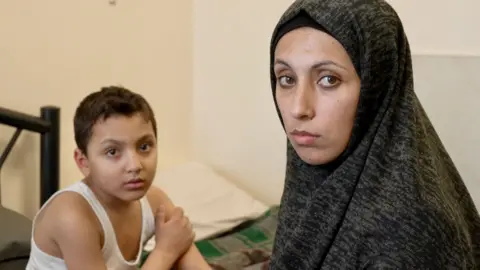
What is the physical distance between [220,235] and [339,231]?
1.03m

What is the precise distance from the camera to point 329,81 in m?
0.90

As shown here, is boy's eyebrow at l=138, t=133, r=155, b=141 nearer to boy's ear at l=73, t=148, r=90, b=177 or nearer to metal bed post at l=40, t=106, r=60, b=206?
boy's ear at l=73, t=148, r=90, b=177

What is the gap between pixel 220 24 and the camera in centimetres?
228

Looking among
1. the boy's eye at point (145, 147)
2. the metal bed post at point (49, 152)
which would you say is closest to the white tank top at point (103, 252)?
the boy's eye at point (145, 147)

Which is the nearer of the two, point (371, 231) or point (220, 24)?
point (371, 231)

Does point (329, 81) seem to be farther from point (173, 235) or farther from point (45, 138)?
point (45, 138)

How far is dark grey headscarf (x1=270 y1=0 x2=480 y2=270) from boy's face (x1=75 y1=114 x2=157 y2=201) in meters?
0.37

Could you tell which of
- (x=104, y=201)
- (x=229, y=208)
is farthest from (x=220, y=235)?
(x=104, y=201)

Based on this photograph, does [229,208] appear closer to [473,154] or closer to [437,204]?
[473,154]

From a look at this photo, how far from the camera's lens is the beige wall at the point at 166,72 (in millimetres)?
2002

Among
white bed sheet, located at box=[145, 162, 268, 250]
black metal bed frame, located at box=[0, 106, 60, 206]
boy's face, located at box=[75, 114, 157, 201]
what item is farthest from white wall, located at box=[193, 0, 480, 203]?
boy's face, located at box=[75, 114, 157, 201]

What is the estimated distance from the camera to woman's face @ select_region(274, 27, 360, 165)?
897mm

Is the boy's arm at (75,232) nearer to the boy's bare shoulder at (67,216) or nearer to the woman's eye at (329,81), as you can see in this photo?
the boy's bare shoulder at (67,216)

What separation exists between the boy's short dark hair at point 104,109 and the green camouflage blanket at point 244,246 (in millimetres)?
509
